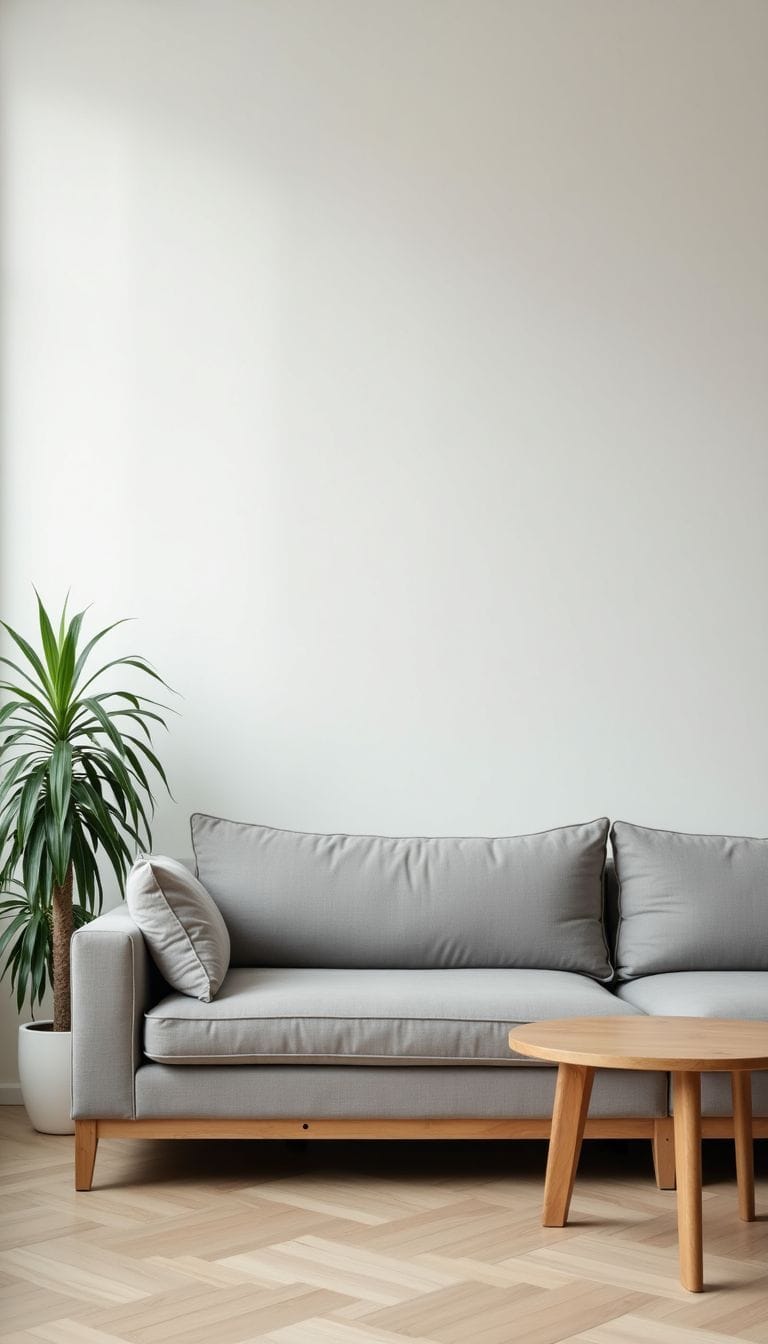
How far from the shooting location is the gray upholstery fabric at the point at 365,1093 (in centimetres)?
329

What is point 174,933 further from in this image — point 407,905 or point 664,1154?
point 664,1154

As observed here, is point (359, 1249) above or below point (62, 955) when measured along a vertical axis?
below

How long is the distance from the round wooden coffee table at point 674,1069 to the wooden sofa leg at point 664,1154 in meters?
0.24

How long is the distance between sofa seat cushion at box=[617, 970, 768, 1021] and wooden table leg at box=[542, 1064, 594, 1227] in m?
0.45

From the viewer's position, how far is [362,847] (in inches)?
157

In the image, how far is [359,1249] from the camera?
285 cm

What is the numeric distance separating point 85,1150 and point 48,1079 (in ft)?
1.99

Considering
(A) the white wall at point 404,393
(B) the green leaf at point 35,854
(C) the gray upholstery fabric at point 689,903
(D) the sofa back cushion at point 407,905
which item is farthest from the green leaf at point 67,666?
(C) the gray upholstery fabric at point 689,903

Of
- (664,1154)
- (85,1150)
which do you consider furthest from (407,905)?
(85,1150)

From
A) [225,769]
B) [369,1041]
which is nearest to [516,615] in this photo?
[225,769]

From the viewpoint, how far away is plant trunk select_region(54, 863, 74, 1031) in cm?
390

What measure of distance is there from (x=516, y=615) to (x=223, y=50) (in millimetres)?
2087

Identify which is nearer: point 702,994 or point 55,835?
point 702,994

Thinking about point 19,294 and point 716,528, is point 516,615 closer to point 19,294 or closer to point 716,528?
point 716,528
